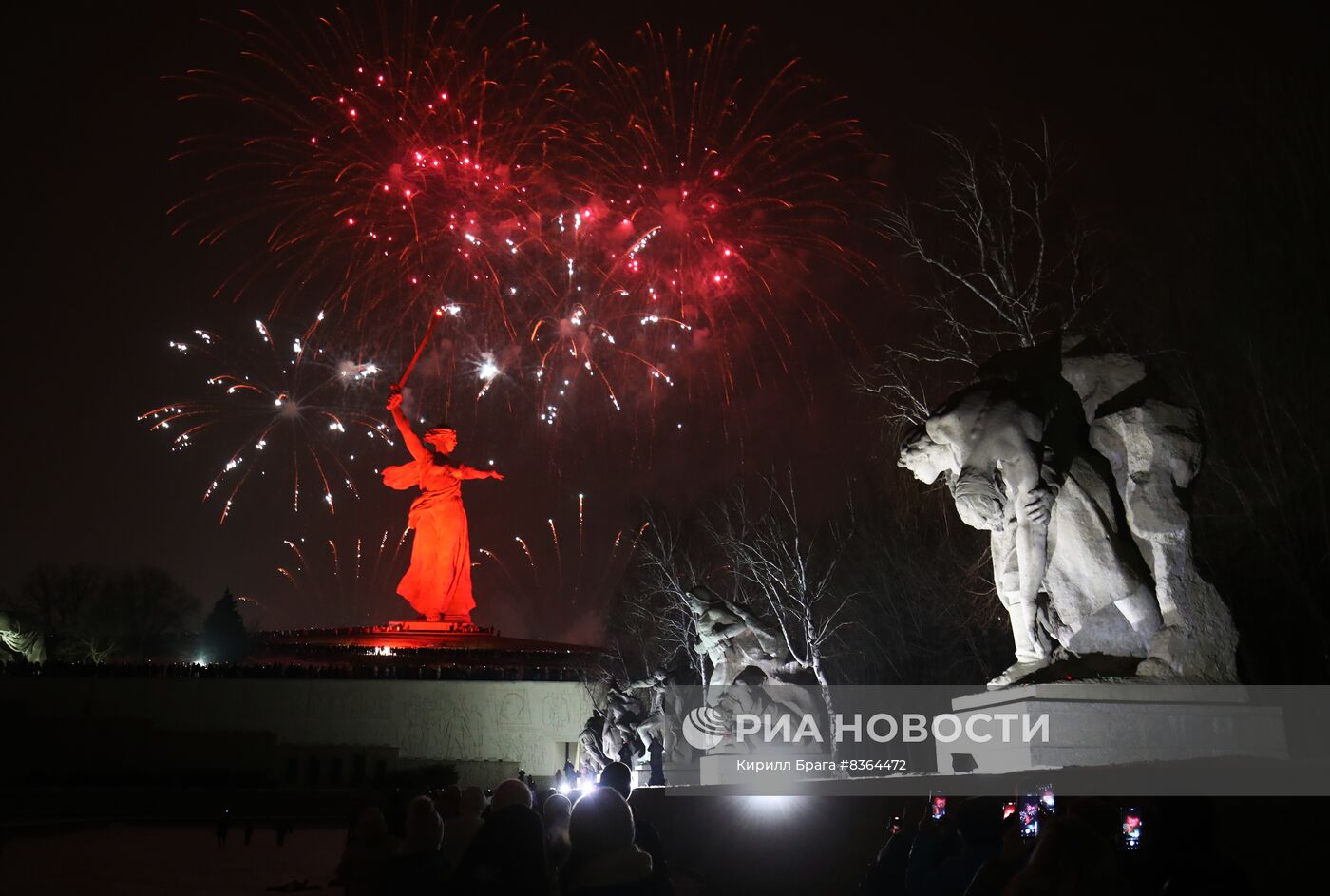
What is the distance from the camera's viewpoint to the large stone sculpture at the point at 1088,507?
306 inches

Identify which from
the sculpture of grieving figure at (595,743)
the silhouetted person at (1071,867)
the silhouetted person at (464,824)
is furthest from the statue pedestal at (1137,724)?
the sculpture of grieving figure at (595,743)

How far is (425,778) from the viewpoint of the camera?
2794 centimetres

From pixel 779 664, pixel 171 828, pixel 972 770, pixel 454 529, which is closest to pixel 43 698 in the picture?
pixel 171 828

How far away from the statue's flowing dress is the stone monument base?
31.0 m

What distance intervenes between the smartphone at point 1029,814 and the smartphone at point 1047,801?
2 cm

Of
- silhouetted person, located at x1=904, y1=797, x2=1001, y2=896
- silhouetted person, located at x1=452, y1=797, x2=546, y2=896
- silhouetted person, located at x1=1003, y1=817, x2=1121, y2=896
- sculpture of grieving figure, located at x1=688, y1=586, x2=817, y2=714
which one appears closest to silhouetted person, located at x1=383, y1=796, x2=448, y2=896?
silhouetted person, located at x1=452, y1=797, x2=546, y2=896

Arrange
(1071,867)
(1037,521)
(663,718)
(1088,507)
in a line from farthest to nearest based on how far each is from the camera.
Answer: (663,718) → (1088,507) → (1037,521) → (1071,867)

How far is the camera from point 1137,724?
7.14 metres

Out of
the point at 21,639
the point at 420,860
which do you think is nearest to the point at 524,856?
the point at 420,860

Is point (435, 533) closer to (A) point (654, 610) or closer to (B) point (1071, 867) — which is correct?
(A) point (654, 610)

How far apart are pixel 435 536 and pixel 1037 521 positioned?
1213 inches

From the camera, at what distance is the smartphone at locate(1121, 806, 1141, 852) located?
379 cm

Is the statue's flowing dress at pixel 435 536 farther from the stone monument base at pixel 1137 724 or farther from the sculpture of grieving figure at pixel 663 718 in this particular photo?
the stone monument base at pixel 1137 724

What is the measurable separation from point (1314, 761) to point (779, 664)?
9.41 m
